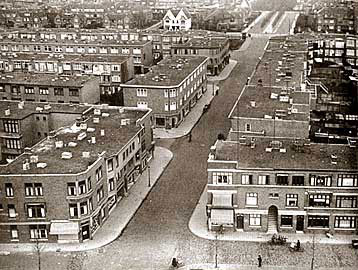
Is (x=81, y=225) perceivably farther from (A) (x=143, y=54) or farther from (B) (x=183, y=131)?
(A) (x=143, y=54)

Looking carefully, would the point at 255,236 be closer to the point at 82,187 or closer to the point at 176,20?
the point at 82,187

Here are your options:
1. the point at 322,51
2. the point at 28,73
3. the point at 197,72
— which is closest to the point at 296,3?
the point at 322,51

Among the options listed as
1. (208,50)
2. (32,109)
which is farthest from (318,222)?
(208,50)

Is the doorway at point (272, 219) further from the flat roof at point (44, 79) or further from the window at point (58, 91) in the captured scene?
the window at point (58, 91)

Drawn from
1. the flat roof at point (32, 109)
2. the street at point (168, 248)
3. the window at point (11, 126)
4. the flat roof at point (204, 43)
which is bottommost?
the street at point (168, 248)

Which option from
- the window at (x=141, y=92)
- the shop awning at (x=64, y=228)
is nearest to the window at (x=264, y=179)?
the shop awning at (x=64, y=228)

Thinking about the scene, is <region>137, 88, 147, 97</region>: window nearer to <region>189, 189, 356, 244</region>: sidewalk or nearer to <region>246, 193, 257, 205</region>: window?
<region>189, 189, 356, 244</region>: sidewalk

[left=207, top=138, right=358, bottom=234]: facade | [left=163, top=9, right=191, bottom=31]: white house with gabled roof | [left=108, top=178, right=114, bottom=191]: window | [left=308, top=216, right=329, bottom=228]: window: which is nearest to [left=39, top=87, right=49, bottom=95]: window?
[left=108, top=178, right=114, bottom=191]: window
